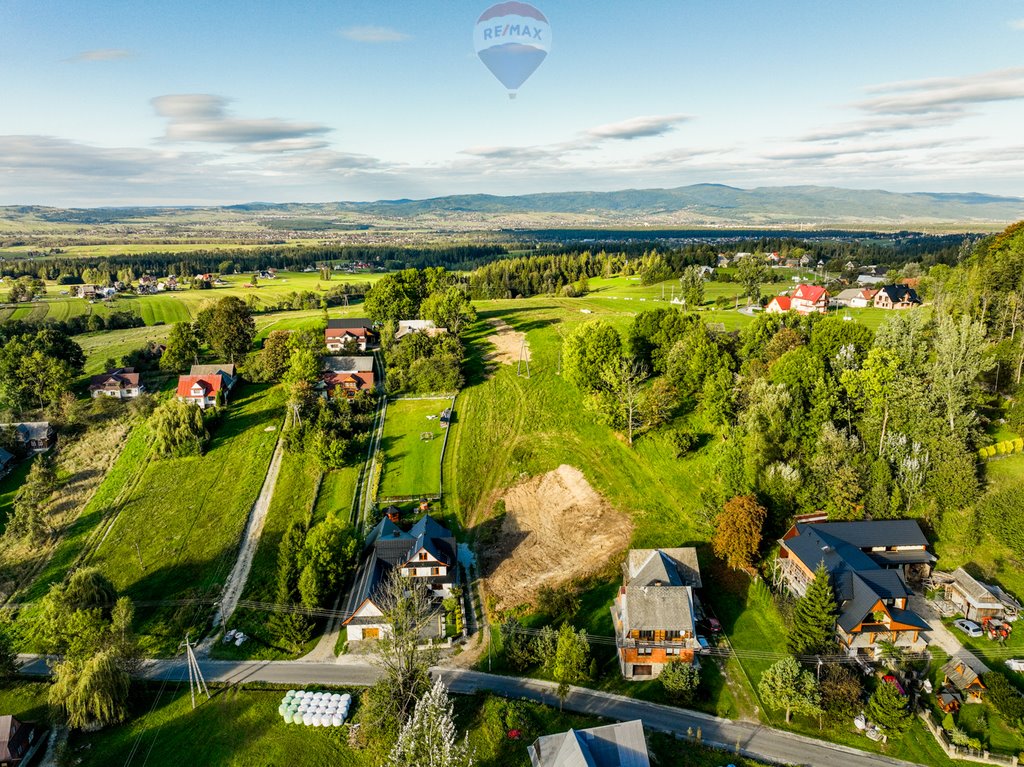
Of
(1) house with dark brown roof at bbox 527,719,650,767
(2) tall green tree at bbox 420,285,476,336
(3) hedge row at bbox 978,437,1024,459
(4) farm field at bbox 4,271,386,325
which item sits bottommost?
(1) house with dark brown roof at bbox 527,719,650,767

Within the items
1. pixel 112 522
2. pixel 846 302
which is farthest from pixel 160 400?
pixel 846 302

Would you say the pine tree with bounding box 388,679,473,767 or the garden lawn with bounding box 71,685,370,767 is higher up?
the pine tree with bounding box 388,679,473,767

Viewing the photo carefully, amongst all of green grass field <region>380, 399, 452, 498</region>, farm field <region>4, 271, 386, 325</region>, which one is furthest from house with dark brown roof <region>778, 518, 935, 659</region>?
farm field <region>4, 271, 386, 325</region>

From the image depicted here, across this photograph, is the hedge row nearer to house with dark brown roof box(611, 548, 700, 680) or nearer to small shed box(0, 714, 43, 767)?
house with dark brown roof box(611, 548, 700, 680)

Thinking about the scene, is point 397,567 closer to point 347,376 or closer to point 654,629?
point 654,629

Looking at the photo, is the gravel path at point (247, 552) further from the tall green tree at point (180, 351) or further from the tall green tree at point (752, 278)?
the tall green tree at point (752, 278)

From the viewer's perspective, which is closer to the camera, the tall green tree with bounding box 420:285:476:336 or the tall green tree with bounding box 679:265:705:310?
the tall green tree with bounding box 420:285:476:336
